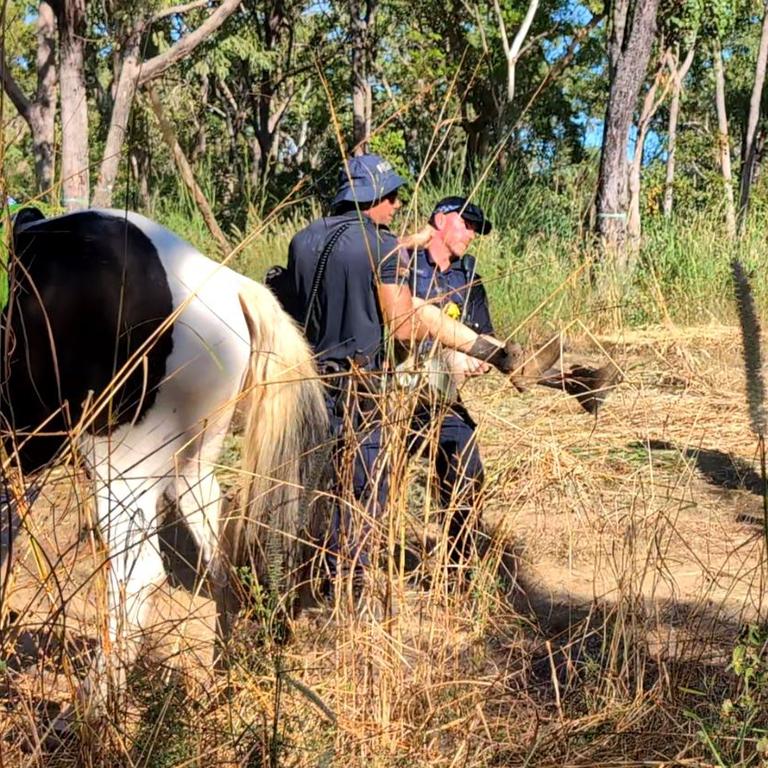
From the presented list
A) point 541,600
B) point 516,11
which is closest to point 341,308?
point 541,600

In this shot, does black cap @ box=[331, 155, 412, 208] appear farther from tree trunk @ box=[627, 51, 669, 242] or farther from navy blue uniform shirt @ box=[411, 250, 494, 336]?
tree trunk @ box=[627, 51, 669, 242]

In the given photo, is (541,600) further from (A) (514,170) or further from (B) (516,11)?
(B) (516,11)

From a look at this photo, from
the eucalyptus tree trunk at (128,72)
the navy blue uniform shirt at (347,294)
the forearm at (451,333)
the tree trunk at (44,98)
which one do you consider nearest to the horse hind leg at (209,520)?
the navy blue uniform shirt at (347,294)

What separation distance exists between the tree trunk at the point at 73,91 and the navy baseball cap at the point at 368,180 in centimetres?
439

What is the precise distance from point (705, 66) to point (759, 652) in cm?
2902

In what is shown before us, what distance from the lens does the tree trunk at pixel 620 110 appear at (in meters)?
11.4

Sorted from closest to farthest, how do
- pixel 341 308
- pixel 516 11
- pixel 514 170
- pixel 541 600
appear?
pixel 341 308
pixel 541 600
pixel 514 170
pixel 516 11

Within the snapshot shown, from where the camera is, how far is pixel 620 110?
11.9m

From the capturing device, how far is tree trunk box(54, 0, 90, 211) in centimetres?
804

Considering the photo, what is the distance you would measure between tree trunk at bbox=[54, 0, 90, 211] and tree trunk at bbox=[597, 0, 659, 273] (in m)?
5.64


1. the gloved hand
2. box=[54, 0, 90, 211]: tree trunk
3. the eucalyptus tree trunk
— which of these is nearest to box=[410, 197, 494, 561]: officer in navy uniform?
the gloved hand

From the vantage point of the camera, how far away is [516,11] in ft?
73.4

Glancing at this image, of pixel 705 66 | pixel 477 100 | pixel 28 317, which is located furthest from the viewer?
pixel 705 66

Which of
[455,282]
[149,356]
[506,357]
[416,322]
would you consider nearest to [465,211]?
[455,282]
